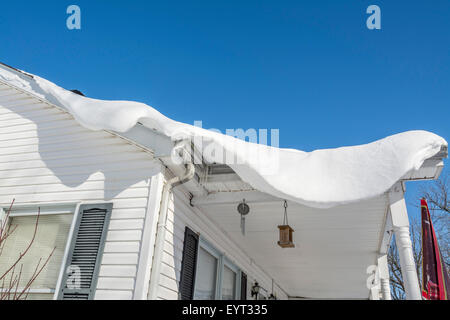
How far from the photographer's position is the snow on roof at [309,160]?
296 cm

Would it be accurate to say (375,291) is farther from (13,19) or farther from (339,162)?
(13,19)

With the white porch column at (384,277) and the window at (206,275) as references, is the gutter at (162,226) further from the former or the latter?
the white porch column at (384,277)

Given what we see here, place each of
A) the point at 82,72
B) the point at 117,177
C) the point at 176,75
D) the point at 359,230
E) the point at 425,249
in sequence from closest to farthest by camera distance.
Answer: the point at 425,249 < the point at 117,177 < the point at 359,230 < the point at 82,72 < the point at 176,75

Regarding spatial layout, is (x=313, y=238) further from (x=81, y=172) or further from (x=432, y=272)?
(x=81, y=172)

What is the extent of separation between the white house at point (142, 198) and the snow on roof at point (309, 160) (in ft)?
0.04

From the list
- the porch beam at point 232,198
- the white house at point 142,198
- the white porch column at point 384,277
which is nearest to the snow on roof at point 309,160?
the white house at point 142,198

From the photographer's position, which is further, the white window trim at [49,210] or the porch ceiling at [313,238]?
the porch ceiling at [313,238]

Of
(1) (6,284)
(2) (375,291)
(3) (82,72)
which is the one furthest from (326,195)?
(3) (82,72)

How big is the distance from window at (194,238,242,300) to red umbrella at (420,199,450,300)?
2.62 meters

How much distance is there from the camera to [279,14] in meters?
9.29

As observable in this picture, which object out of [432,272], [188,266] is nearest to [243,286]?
[188,266]

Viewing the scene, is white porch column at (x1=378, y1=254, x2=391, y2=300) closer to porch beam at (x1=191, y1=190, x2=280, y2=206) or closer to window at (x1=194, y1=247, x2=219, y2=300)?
window at (x1=194, y1=247, x2=219, y2=300)

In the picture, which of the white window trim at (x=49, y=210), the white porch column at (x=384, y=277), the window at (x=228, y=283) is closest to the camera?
the white window trim at (x=49, y=210)

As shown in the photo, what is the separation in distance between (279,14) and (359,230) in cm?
621
